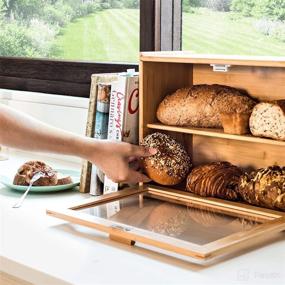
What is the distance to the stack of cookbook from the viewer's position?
180 cm

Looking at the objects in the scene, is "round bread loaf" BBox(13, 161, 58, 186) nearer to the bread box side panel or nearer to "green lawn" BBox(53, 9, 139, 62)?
the bread box side panel

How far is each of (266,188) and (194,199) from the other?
0.19 metres

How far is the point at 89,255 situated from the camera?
54.6 inches

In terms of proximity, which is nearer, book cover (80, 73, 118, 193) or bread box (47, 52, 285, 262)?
bread box (47, 52, 285, 262)

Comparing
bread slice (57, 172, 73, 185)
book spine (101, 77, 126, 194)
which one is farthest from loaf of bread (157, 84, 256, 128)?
bread slice (57, 172, 73, 185)

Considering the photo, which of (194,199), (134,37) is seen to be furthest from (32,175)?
(134,37)

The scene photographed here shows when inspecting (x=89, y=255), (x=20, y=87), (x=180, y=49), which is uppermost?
(x=180, y=49)

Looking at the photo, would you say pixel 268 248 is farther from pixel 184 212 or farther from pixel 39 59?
pixel 39 59

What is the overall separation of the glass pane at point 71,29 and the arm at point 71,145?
537 millimetres

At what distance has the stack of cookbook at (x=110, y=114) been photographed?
1803mm

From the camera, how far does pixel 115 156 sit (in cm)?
176

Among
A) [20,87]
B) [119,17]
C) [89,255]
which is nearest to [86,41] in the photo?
[119,17]

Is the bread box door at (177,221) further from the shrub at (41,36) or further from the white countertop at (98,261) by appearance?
the shrub at (41,36)

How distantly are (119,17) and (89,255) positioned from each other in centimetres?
111
